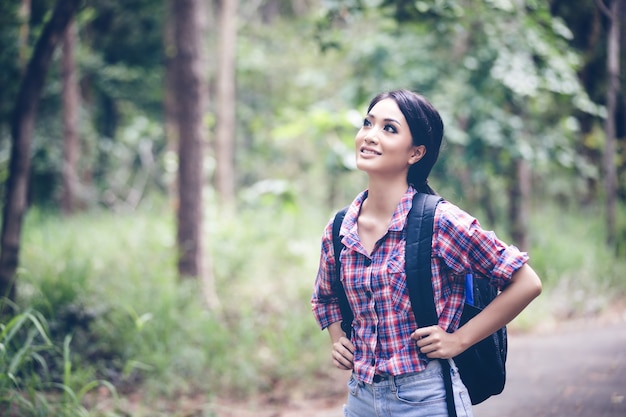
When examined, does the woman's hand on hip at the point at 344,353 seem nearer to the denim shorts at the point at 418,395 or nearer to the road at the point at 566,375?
the denim shorts at the point at 418,395

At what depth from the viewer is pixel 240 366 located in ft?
16.8

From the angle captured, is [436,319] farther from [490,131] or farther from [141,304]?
[490,131]

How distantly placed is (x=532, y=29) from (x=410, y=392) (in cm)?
513

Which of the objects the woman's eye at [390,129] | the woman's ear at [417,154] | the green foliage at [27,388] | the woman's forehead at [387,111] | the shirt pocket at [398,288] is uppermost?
the woman's forehead at [387,111]

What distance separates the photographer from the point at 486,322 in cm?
186

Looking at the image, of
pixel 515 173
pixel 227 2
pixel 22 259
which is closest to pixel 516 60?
pixel 515 173

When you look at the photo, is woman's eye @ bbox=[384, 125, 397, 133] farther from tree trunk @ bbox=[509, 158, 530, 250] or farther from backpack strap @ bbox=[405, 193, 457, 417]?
tree trunk @ bbox=[509, 158, 530, 250]

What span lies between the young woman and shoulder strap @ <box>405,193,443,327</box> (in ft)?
0.11

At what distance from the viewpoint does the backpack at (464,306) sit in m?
1.88

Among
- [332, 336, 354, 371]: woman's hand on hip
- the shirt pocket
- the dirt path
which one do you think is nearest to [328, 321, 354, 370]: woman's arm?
[332, 336, 354, 371]: woman's hand on hip

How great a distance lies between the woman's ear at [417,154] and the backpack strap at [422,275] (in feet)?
0.82

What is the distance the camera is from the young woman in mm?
1857

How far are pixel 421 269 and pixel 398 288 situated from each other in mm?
112

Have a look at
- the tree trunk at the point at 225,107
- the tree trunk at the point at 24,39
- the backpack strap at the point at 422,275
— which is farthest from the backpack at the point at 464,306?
the tree trunk at the point at 24,39
